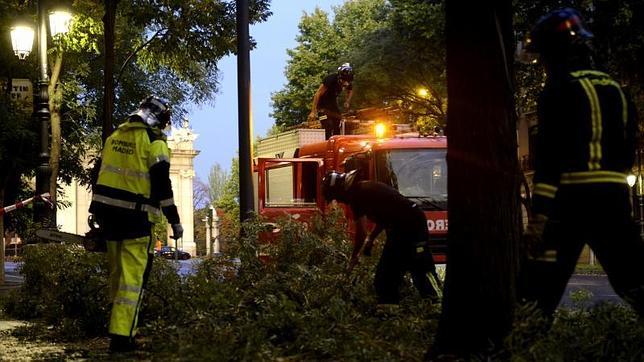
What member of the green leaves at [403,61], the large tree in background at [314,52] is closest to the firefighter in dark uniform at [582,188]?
the green leaves at [403,61]

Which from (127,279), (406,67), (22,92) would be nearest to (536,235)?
(127,279)

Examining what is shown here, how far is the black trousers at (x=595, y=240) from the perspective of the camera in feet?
17.3

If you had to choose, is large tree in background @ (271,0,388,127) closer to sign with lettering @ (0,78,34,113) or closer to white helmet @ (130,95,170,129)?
sign with lettering @ (0,78,34,113)

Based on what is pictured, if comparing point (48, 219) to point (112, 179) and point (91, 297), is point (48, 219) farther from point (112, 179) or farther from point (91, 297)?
point (112, 179)

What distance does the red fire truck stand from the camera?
13.9m

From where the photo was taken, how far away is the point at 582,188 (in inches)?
208

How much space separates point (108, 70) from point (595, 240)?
12191 millimetres

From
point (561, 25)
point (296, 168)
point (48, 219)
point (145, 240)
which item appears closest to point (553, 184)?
point (561, 25)

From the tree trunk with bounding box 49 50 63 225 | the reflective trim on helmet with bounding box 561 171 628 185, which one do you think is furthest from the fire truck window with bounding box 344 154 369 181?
the reflective trim on helmet with bounding box 561 171 628 185

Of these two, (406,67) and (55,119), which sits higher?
(406,67)

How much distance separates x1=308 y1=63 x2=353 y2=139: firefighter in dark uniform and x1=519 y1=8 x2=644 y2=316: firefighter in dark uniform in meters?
10.7

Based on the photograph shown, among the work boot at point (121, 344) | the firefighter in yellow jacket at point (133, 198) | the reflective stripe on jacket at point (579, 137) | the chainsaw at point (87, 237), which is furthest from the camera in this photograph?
the chainsaw at point (87, 237)

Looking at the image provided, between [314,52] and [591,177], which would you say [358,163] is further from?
[314,52]

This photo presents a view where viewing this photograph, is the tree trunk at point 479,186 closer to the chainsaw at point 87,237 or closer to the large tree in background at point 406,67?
the chainsaw at point 87,237
